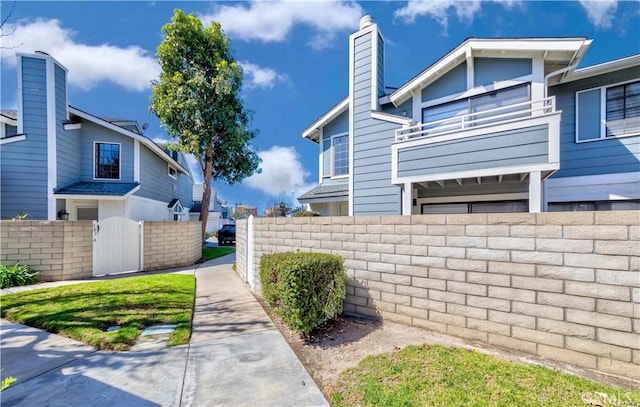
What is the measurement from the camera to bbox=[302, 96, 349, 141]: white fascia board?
10289 millimetres

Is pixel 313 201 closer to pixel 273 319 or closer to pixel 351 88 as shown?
pixel 351 88

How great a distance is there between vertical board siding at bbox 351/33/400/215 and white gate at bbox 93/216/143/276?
318 inches

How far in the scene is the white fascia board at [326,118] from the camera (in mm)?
10289

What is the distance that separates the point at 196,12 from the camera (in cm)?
1452

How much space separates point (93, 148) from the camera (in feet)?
45.9

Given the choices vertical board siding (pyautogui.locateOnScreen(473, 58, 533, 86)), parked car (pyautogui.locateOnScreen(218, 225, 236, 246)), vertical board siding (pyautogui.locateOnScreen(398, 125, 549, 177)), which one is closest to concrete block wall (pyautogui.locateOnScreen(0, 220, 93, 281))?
vertical board siding (pyautogui.locateOnScreen(398, 125, 549, 177))

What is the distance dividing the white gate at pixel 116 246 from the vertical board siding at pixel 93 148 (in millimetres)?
5848

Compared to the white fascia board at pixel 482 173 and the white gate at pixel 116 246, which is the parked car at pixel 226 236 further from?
the white fascia board at pixel 482 173

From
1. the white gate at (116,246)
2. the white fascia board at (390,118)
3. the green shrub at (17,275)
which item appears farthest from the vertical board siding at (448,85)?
the green shrub at (17,275)

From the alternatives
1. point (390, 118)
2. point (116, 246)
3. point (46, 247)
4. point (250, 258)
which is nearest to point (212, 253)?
point (116, 246)

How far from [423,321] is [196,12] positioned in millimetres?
17729

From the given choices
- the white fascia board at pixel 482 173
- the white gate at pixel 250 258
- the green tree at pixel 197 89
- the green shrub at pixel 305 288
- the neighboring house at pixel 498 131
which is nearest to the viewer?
the green shrub at pixel 305 288

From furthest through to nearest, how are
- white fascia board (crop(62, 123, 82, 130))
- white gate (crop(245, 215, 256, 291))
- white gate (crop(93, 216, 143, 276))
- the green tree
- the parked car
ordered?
the parked car → the green tree → white fascia board (crop(62, 123, 82, 130)) → white gate (crop(93, 216, 143, 276)) → white gate (crop(245, 215, 256, 291))

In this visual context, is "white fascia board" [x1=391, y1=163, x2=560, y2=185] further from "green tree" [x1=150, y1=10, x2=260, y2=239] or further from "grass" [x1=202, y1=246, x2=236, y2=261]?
"green tree" [x1=150, y1=10, x2=260, y2=239]
